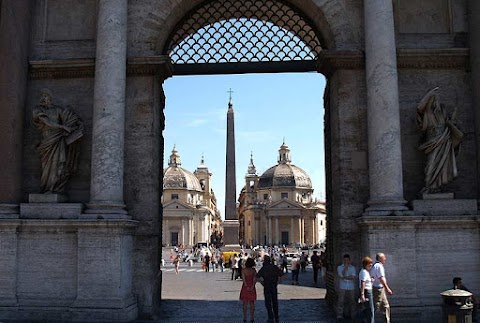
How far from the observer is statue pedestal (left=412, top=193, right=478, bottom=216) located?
472 inches

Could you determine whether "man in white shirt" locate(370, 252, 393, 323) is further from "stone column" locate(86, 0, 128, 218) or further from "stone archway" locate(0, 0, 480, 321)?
"stone column" locate(86, 0, 128, 218)

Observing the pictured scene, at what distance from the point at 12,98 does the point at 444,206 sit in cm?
975

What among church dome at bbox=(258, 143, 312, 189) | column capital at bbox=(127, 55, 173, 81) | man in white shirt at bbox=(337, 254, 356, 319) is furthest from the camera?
church dome at bbox=(258, 143, 312, 189)

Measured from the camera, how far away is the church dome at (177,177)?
341 feet

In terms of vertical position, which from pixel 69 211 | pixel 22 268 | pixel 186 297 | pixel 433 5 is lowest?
pixel 186 297

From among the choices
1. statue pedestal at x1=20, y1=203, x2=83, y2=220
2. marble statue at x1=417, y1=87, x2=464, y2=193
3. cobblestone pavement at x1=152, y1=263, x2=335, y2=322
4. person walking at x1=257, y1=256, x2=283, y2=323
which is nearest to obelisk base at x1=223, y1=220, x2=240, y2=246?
cobblestone pavement at x1=152, y1=263, x2=335, y2=322

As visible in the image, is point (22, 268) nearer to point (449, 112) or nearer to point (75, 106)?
point (75, 106)

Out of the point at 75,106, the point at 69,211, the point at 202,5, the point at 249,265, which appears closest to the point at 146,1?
the point at 202,5

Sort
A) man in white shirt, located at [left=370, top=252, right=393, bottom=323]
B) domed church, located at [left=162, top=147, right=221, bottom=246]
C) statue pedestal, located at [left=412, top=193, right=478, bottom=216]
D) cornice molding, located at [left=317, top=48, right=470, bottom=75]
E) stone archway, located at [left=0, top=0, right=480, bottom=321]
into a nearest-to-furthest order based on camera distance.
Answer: man in white shirt, located at [left=370, top=252, right=393, bottom=323] → stone archway, located at [left=0, top=0, right=480, bottom=321] → statue pedestal, located at [left=412, top=193, right=478, bottom=216] → cornice molding, located at [left=317, top=48, right=470, bottom=75] → domed church, located at [left=162, top=147, right=221, bottom=246]

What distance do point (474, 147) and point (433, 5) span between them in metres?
3.54

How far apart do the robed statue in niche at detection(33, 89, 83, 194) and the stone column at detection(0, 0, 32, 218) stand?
0.57 m

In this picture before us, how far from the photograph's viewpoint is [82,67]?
13.6m

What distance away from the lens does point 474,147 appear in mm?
12961

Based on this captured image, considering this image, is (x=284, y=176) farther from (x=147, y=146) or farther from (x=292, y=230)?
(x=147, y=146)
